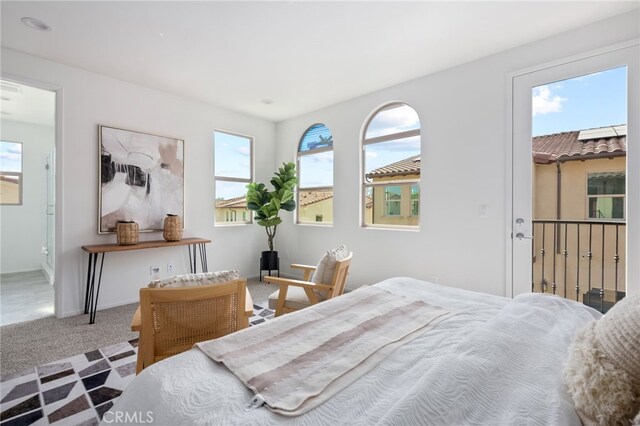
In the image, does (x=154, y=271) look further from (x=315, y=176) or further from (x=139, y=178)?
(x=315, y=176)

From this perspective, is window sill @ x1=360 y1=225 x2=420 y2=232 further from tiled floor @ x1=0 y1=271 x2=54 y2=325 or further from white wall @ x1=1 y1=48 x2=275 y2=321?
tiled floor @ x1=0 y1=271 x2=54 y2=325

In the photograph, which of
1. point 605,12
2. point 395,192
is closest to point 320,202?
point 395,192

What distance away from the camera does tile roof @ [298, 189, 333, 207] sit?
4.81 metres

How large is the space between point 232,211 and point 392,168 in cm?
271

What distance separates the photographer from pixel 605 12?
2424mm

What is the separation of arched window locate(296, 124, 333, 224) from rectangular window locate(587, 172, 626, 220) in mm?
3056

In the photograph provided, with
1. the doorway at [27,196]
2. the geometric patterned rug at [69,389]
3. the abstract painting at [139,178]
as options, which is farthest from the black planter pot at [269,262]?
the doorway at [27,196]

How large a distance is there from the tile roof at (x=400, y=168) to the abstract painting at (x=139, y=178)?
2.78m

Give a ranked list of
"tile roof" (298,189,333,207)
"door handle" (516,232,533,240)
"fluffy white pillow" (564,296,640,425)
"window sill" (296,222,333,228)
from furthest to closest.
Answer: "tile roof" (298,189,333,207) < "window sill" (296,222,333,228) < "door handle" (516,232,533,240) < "fluffy white pillow" (564,296,640,425)

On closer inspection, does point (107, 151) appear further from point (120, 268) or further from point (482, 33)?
point (482, 33)

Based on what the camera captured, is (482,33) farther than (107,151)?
No

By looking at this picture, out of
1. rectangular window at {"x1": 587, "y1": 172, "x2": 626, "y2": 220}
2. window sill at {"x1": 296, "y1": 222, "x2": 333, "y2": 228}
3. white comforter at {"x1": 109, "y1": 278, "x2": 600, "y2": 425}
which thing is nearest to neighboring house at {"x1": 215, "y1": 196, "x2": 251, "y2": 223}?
window sill at {"x1": 296, "y1": 222, "x2": 333, "y2": 228}

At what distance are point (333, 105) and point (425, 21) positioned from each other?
7.06ft

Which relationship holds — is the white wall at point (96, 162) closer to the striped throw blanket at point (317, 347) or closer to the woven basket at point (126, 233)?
the woven basket at point (126, 233)
